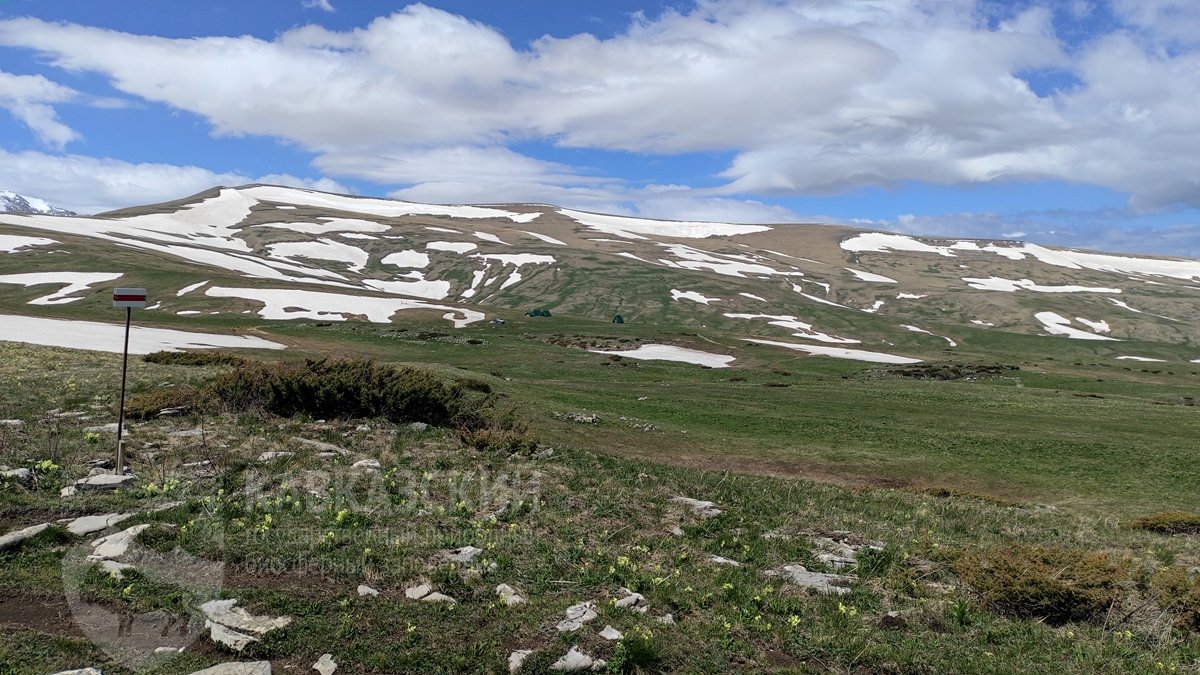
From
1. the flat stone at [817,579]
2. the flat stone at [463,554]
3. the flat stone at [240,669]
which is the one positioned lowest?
the flat stone at [240,669]

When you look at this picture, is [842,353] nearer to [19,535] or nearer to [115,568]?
[115,568]

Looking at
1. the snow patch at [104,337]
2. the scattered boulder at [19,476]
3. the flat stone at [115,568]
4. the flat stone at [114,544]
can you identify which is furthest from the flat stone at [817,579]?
the snow patch at [104,337]

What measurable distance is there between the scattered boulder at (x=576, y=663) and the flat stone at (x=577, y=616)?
0.67 metres

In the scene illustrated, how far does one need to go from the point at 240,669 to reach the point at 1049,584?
13165 millimetres

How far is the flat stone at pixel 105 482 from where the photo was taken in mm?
14203

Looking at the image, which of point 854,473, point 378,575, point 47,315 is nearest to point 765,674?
point 378,575

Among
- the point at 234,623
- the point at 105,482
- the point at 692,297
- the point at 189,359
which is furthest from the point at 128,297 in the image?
the point at 692,297

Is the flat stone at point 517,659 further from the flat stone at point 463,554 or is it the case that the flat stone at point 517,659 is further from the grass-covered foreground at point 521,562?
the flat stone at point 463,554

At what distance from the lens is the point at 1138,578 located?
46.4ft

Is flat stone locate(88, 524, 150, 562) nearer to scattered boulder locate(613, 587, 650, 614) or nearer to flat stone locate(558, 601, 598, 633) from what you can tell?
flat stone locate(558, 601, 598, 633)

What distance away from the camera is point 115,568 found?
35.8ft

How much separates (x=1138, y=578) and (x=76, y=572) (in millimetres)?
19452

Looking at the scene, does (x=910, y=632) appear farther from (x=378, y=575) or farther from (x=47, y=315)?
(x=47, y=315)

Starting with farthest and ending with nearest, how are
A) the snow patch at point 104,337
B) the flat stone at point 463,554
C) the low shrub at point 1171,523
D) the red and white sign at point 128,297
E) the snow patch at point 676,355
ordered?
the snow patch at point 676,355, the snow patch at point 104,337, the low shrub at point 1171,523, the red and white sign at point 128,297, the flat stone at point 463,554
